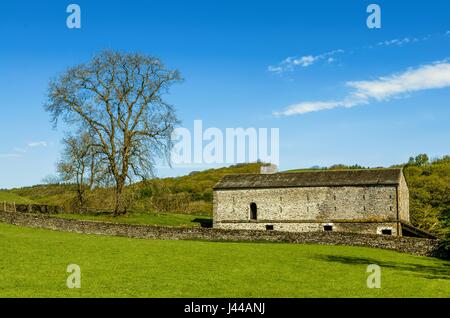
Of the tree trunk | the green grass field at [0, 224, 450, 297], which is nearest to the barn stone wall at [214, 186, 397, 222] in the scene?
the tree trunk

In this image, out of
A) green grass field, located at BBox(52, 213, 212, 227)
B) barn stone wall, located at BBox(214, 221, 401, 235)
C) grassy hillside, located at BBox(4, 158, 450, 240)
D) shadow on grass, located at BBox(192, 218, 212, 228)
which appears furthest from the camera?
shadow on grass, located at BBox(192, 218, 212, 228)

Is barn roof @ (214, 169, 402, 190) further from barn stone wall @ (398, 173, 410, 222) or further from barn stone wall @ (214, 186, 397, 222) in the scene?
barn stone wall @ (398, 173, 410, 222)

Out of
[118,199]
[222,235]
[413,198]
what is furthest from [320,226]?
[413,198]

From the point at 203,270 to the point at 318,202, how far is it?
94.2 ft

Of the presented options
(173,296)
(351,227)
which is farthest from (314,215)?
(173,296)

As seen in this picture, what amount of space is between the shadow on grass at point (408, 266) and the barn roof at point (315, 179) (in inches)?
705

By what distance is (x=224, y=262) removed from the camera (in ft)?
85.6

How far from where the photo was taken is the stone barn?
156ft

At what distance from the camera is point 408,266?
28750 mm

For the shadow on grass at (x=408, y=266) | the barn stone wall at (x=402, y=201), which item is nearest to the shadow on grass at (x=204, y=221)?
the barn stone wall at (x=402, y=201)

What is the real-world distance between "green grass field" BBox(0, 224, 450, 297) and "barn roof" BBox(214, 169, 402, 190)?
44.2ft

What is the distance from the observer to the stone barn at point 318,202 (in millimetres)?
47438

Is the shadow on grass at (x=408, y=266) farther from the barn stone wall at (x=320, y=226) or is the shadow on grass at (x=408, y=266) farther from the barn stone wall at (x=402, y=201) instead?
the barn stone wall at (x=402, y=201)

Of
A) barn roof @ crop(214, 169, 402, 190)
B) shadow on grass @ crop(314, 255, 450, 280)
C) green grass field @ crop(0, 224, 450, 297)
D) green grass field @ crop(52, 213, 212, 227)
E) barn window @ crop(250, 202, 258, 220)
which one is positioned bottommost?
shadow on grass @ crop(314, 255, 450, 280)
